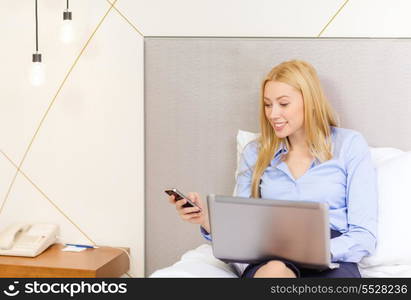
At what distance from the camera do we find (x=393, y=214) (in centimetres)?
201

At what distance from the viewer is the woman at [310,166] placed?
6.39 ft

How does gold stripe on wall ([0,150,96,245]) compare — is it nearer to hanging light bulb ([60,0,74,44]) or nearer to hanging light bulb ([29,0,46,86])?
hanging light bulb ([29,0,46,86])

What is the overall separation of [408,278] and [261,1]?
1.19 m

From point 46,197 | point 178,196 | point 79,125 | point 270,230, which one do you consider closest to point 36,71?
point 79,125

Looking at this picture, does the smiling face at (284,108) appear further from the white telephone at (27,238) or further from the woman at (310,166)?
the white telephone at (27,238)

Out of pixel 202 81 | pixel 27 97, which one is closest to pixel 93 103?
pixel 27 97

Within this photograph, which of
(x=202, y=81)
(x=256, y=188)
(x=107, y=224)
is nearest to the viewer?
(x=256, y=188)

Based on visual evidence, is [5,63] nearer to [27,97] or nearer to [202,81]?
[27,97]

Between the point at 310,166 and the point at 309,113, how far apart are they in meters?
0.17

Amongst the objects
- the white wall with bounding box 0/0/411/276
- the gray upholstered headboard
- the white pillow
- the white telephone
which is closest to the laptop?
the white pillow

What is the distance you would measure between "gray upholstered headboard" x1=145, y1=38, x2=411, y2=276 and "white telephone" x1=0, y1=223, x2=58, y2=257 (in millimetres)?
422

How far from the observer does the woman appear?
1946mm

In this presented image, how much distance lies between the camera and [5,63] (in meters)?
2.75

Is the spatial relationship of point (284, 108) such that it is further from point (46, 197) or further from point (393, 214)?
point (46, 197)
